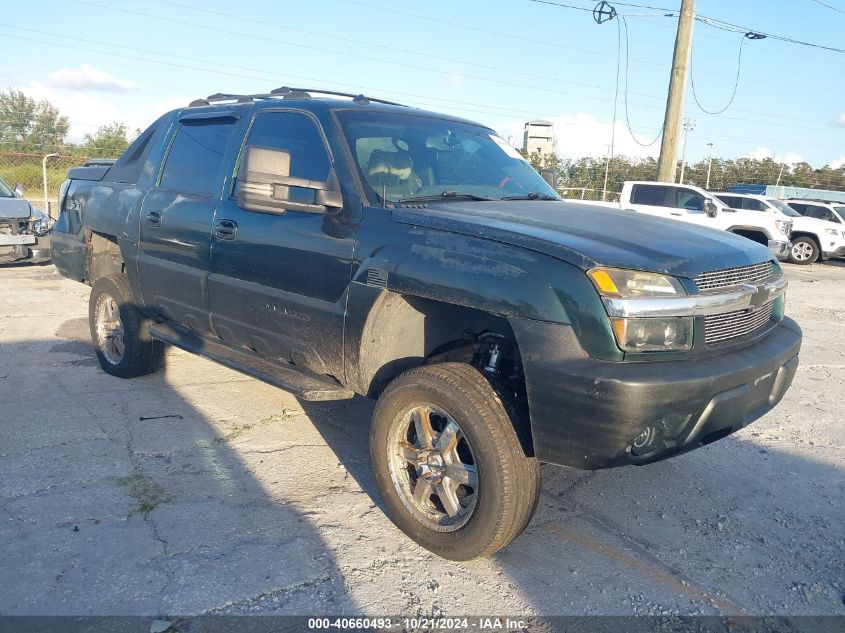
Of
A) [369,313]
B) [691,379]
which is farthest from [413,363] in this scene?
[691,379]

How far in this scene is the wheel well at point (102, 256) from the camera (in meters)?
5.50

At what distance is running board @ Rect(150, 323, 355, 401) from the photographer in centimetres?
359

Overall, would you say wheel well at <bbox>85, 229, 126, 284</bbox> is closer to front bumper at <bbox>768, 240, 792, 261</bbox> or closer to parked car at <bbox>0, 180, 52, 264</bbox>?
parked car at <bbox>0, 180, 52, 264</bbox>

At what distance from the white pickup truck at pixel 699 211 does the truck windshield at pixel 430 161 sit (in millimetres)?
11687

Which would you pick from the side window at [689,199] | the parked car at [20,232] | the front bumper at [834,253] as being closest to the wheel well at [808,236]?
the front bumper at [834,253]

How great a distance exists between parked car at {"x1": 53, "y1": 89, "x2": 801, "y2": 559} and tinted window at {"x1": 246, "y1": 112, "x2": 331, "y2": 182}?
0.01 meters

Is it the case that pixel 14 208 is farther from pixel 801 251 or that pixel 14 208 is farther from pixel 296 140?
pixel 801 251

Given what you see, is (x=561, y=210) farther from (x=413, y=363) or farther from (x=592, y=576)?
(x=592, y=576)

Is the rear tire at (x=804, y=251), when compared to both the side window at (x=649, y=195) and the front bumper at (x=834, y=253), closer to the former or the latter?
the front bumper at (x=834, y=253)

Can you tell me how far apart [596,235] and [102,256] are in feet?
13.9

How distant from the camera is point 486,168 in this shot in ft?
13.7

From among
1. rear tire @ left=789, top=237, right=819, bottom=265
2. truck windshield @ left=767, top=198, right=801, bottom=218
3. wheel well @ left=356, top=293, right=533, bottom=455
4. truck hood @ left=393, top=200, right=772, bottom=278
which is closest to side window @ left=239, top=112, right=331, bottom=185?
truck hood @ left=393, top=200, right=772, bottom=278

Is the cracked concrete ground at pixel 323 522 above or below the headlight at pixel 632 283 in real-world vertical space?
below

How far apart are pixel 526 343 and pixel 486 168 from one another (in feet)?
5.75
